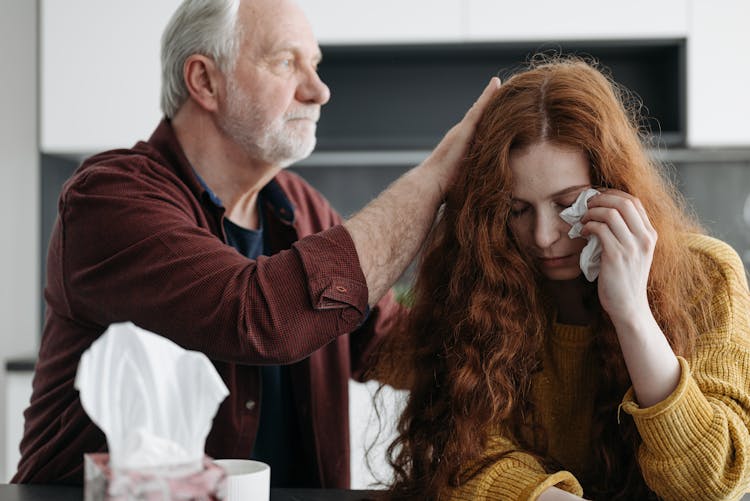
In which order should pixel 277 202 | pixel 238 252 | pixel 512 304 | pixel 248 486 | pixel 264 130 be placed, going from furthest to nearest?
pixel 277 202, pixel 264 130, pixel 238 252, pixel 512 304, pixel 248 486

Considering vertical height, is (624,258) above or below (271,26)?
below

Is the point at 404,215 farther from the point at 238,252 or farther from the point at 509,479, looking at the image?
the point at 509,479

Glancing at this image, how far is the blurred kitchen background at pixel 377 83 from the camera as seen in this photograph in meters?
2.76

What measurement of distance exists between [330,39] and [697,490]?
2.10 metres

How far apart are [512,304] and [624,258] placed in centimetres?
21

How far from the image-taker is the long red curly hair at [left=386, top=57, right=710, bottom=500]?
4.00ft

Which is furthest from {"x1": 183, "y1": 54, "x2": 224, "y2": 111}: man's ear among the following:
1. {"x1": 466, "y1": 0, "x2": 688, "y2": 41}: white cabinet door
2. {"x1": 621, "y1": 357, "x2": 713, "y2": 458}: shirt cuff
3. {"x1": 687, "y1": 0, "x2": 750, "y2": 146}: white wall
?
{"x1": 687, "y1": 0, "x2": 750, "y2": 146}: white wall

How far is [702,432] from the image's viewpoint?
1078 millimetres

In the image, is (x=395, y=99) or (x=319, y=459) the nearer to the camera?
(x=319, y=459)

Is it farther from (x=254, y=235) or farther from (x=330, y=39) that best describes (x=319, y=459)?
(x=330, y=39)

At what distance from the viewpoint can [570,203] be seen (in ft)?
4.00

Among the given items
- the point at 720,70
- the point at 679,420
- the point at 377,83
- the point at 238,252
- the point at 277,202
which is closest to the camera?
the point at 679,420

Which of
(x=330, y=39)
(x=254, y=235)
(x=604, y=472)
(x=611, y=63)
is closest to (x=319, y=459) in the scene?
(x=254, y=235)

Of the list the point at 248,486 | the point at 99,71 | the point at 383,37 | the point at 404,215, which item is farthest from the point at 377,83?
the point at 248,486
